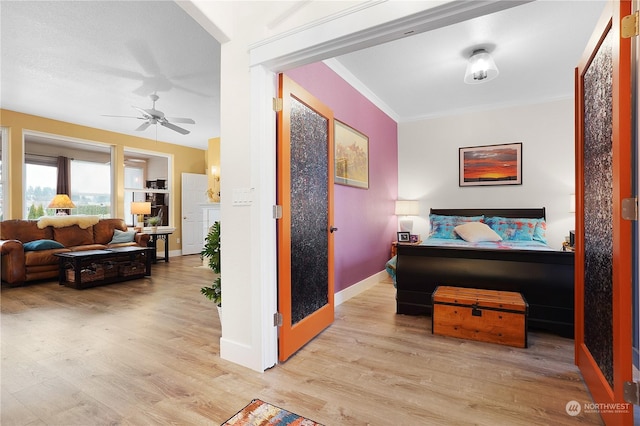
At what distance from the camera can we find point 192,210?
Result: 25.6 feet

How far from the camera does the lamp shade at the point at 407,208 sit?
5.11 metres

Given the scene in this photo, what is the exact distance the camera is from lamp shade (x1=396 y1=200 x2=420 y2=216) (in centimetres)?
511

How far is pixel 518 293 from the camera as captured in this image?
8.63 ft

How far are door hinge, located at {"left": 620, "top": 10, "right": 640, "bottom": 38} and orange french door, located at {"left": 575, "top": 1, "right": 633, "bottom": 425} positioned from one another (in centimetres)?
2

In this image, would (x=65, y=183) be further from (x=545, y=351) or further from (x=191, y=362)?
(x=545, y=351)

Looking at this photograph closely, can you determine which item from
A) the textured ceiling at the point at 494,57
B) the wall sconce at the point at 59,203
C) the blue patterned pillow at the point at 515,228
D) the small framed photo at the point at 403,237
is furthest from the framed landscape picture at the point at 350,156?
the wall sconce at the point at 59,203

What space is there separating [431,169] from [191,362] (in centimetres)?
459

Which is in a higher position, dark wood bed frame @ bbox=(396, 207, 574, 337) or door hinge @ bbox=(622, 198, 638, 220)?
door hinge @ bbox=(622, 198, 638, 220)

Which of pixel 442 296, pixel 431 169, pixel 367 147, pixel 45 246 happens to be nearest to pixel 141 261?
pixel 45 246

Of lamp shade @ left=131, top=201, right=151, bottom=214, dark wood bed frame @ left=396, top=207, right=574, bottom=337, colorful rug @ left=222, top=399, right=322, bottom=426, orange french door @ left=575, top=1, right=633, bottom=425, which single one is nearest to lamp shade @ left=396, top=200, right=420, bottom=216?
dark wood bed frame @ left=396, top=207, right=574, bottom=337

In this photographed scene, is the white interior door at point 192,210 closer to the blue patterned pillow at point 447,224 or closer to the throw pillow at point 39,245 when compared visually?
the throw pillow at point 39,245

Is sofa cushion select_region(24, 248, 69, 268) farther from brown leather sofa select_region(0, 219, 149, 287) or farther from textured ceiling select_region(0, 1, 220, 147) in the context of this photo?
textured ceiling select_region(0, 1, 220, 147)

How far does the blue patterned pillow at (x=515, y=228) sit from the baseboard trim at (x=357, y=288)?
5.78 ft

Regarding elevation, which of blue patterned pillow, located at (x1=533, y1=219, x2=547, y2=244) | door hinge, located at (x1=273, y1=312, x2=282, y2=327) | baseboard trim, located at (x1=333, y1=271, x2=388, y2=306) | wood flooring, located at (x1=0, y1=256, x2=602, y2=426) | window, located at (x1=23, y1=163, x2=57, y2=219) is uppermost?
window, located at (x1=23, y1=163, x2=57, y2=219)
